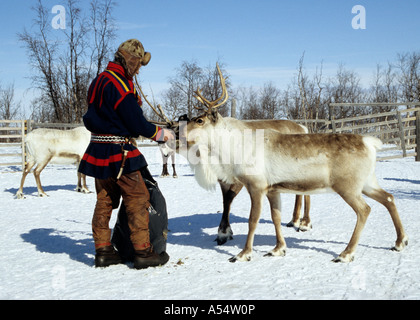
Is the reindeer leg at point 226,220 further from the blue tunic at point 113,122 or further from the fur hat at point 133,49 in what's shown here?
the fur hat at point 133,49

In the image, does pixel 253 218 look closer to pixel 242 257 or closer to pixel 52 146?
pixel 242 257

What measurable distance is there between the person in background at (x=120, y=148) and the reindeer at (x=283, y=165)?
0.76 m

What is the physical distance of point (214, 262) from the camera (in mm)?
4004

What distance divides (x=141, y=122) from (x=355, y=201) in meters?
2.38

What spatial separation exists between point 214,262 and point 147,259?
29.2 inches

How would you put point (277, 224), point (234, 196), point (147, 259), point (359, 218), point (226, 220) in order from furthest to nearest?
1. point (234, 196)
2. point (226, 220)
3. point (277, 224)
4. point (359, 218)
5. point (147, 259)

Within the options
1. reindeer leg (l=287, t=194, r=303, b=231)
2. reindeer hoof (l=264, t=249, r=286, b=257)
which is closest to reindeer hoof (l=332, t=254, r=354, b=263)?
reindeer hoof (l=264, t=249, r=286, b=257)

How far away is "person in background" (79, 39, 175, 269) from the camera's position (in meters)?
3.60

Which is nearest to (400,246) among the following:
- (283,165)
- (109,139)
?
(283,165)

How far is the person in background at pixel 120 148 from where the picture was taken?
360cm

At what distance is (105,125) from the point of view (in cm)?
366

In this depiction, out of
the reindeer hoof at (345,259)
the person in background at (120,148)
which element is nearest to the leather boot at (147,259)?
the person in background at (120,148)

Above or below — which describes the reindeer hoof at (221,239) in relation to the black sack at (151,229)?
below

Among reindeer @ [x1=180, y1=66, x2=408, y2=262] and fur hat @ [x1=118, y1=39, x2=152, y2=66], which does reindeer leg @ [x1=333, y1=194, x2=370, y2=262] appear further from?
fur hat @ [x1=118, y1=39, x2=152, y2=66]
